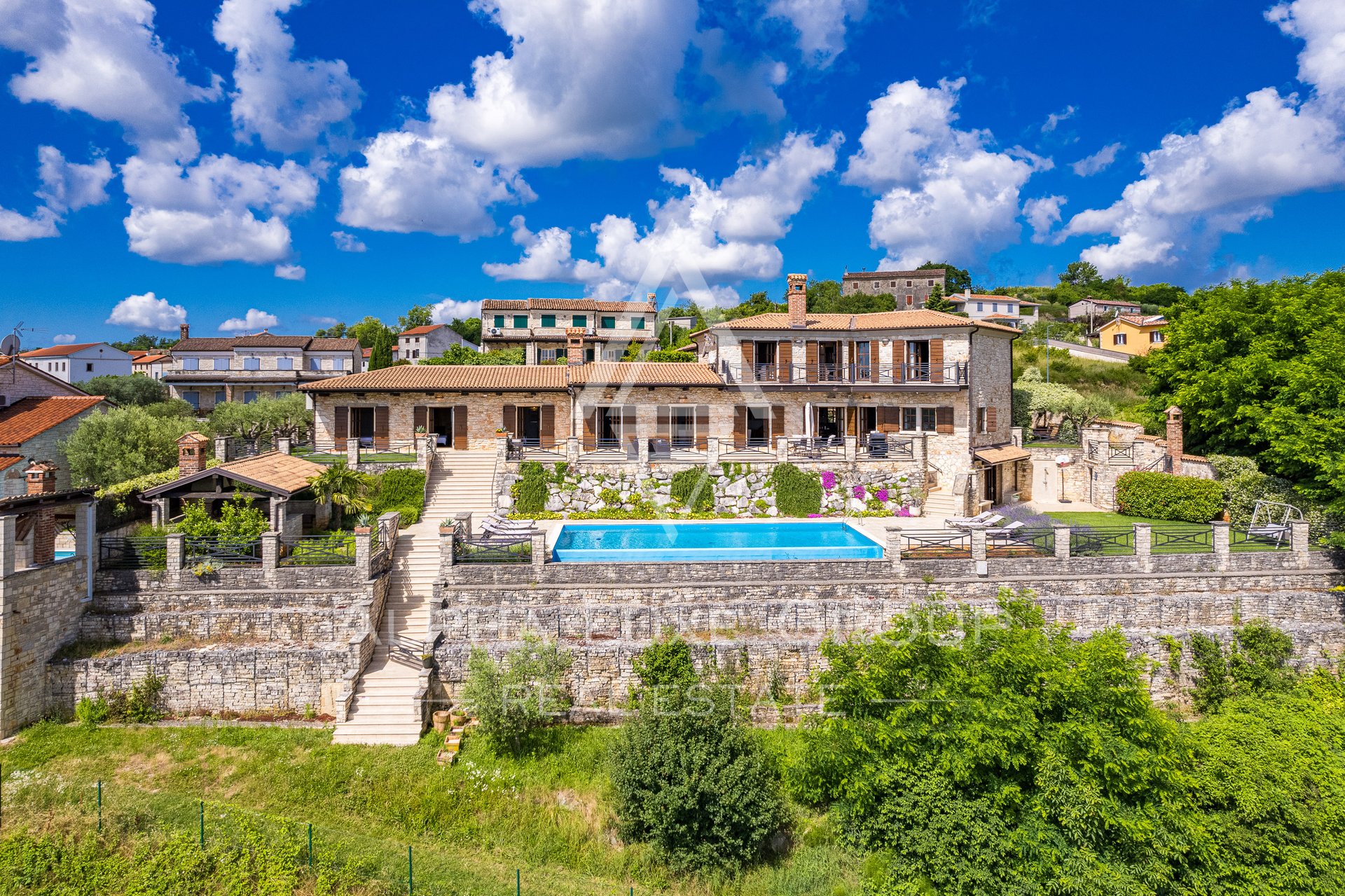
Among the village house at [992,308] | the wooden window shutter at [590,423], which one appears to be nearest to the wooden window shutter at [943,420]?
the wooden window shutter at [590,423]

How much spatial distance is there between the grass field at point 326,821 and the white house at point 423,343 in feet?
151

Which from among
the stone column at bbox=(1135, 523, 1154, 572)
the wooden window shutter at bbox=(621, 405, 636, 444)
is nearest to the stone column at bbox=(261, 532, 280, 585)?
the wooden window shutter at bbox=(621, 405, 636, 444)

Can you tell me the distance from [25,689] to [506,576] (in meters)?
10.7

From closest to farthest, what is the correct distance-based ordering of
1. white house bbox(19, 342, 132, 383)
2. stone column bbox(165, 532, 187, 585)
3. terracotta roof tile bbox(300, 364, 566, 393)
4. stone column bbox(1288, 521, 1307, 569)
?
stone column bbox(165, 532, 187, 585), stone column bbox(1288, 521, 1307, 569), terracotta roof tile bbox(300, 364, 566, 393), white house bbox(19, 342, 132, 383)

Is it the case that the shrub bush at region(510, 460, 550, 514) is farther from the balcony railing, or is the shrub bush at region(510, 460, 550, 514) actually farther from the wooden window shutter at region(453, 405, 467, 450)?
the balcony railing

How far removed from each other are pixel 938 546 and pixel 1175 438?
15.1 m

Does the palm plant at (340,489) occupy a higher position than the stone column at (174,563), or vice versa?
the palm plant at (340,489)

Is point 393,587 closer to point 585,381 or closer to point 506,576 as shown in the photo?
point 506,576

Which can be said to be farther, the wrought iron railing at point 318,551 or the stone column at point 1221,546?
the stone column at point 1221,546

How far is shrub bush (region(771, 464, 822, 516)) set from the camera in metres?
24.8

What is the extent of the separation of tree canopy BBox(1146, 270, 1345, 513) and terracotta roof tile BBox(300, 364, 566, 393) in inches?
976

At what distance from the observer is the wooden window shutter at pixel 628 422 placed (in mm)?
28875

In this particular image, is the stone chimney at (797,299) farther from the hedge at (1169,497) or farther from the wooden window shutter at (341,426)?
the wooden window shutter at (341,426)

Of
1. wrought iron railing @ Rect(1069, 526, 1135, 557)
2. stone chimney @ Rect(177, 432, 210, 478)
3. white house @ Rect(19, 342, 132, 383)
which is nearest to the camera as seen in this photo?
wrought iron railing @ Rect(1069, 526, 1135, 557)
